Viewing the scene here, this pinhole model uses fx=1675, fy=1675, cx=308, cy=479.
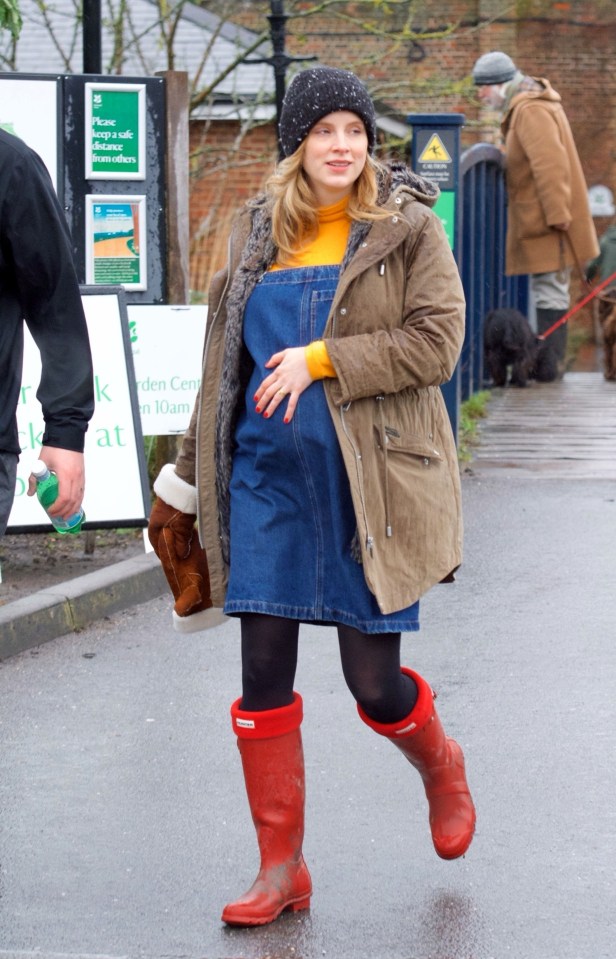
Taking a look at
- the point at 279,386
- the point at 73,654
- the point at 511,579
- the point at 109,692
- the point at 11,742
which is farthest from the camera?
the point at 511,579

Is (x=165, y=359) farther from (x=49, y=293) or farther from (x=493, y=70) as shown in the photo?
(x=493, y=70)

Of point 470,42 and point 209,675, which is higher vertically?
point 470,42

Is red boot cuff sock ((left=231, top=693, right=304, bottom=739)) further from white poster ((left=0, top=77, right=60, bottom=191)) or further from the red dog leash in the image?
the red dog leash

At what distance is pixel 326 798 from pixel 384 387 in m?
1.38

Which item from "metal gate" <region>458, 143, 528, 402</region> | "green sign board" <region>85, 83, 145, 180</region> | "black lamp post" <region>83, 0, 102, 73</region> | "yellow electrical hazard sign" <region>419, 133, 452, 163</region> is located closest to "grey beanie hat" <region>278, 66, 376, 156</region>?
"green sign board" <region>85, 83, 145, 180</region>

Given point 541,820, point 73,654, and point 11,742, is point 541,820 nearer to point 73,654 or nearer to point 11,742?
point 11,742

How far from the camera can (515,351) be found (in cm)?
1291

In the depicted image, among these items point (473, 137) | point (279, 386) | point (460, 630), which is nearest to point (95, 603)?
point (460, 630)

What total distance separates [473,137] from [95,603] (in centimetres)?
2022

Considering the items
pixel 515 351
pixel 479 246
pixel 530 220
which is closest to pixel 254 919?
pixel 479 246

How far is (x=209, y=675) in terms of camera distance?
577 centimetres

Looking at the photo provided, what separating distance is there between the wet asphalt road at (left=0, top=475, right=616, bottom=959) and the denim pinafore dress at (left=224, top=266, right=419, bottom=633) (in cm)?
67

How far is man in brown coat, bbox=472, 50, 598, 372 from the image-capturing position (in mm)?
12766

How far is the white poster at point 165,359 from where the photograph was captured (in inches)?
303
